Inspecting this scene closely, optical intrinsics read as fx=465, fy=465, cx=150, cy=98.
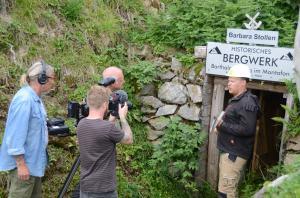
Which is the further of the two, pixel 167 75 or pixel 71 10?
pixel 71 10

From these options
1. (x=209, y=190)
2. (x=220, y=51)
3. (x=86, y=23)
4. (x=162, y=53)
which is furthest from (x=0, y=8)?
(x=209, y=190)

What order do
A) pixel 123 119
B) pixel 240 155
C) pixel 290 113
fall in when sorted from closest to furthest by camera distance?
pixel 123 119, pixel 240 155, pixel 290 113

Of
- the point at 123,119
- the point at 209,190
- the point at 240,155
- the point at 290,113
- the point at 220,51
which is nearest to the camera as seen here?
the point at 123,119

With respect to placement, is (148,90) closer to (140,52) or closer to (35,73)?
(140,52)

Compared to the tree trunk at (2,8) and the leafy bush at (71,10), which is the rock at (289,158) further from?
the tree trunk at (2,8)

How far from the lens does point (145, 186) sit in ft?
21.6

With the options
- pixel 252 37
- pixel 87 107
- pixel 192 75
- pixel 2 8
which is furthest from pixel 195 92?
pixel 2 8

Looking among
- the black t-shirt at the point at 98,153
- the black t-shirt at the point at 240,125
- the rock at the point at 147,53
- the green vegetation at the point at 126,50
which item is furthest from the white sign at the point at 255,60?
the black t-shirt at the point at 98,153

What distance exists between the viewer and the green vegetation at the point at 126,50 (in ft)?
20.7

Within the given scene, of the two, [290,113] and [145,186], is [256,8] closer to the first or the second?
[290,113]

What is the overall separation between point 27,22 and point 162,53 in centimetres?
209

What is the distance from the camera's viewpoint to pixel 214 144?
6988 mm

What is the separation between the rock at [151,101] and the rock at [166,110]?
7 centimetres

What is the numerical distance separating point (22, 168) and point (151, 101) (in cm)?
318
